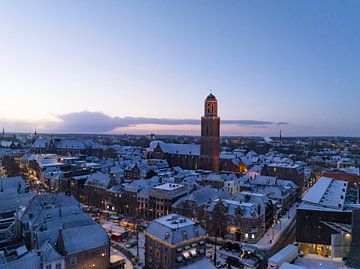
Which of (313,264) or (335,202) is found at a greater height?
(335,202)

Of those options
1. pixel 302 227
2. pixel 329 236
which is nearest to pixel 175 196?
pixel 302 227

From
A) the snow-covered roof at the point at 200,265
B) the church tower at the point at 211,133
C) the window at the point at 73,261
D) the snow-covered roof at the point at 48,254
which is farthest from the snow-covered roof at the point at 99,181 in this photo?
the church tower at the point at 211,133

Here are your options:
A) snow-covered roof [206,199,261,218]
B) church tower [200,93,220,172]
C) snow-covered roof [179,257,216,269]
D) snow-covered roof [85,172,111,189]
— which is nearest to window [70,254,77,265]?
snow-covered roof [179,257,216,269]

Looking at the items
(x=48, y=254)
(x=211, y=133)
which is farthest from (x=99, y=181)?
(x=211, y=133)

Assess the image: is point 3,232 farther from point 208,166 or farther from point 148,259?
point 208,166

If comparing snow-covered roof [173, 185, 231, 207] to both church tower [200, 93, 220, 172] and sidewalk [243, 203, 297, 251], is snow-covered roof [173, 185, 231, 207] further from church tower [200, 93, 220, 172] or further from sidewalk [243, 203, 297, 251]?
church tower [200, 93, 220, 172]

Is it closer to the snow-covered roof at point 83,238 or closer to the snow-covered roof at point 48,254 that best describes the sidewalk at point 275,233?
the snow-covered roof at point 83,238

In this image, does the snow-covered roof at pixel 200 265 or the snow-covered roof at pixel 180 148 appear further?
the snow-covered roof at pixel 180 148

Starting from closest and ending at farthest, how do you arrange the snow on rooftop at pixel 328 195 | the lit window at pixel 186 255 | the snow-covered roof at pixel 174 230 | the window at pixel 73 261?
the window at pixel 73 261 → the snow-covered roof at pixel 174 230 → the lit window at pixel 186 255 → the snow on rooftop at pixel 328 195

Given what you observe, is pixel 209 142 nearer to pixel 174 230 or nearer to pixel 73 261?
pixel 174 230
